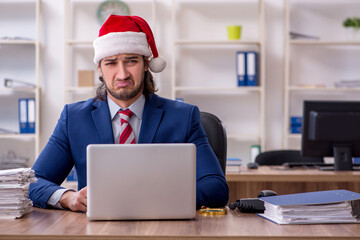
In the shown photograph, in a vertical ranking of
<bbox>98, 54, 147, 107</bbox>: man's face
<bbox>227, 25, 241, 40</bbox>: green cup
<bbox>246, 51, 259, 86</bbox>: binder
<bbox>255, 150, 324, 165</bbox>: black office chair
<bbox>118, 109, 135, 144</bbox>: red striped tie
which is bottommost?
<bbox>255, 150, 324, 165</bbox>: black office chair

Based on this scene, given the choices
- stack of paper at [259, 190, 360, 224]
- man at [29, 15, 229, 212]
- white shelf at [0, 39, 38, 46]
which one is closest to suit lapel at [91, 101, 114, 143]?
man at [29, 15, 229, 212]

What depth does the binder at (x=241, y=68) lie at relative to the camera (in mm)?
4453

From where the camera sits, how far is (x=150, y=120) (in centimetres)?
198

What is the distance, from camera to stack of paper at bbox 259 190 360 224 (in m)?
1.42

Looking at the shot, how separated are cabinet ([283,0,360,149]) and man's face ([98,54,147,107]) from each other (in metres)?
3.03

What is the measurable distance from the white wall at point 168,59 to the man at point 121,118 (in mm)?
2740

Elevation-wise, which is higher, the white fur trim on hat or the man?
the white fur trim on hat

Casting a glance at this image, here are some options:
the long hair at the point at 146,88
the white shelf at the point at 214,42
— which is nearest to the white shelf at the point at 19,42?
the white shelf at the point at 214,42

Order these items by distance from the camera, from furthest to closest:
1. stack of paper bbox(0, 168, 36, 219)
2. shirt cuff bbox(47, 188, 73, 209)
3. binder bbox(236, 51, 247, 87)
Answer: binder bbox(236, 51, 247, 87), shirt cuff bbox(47, 188, 73, 209), stack of paper bbox(0, 168, 36, 219)

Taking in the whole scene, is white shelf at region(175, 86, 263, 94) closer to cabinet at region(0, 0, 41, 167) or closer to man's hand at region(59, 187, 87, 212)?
cabinet at region(0, 0, 41, 167)

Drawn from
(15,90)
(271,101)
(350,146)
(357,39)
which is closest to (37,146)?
(15,90)

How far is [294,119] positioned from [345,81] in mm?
562

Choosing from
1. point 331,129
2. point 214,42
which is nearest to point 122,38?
point 331,129

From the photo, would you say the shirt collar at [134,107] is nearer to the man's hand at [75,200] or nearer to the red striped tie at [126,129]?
the red striped tie at [126,129]
